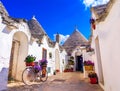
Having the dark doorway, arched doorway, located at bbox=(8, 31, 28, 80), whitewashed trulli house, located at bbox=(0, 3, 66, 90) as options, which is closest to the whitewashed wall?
whitewashed trulli house, located at bbox=(0, 3, 66, 90)

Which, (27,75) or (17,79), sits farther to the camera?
(17,79)

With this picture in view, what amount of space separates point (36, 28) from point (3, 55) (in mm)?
9292

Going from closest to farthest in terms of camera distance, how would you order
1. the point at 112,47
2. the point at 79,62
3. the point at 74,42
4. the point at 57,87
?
1. the point at 112,47
2. the point at 57,87
3. the point at 79,62
4. the point at 74,42

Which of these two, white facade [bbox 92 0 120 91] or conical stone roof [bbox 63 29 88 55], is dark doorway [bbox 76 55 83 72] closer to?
conical stone roof [bbox 63 29 88 55]

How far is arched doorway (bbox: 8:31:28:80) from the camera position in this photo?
7.58m

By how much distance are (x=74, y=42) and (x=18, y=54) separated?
16.6 metres

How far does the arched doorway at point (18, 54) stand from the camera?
24.9 feet

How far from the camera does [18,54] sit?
25.8 feet

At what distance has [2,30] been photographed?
537cm

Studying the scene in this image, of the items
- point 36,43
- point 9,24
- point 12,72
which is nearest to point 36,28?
point 36,43

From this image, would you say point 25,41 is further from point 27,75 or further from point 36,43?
point 27,75

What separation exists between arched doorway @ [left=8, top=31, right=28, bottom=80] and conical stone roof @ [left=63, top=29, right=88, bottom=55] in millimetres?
14172

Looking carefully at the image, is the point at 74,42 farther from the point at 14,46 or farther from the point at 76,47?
the point at 14,46

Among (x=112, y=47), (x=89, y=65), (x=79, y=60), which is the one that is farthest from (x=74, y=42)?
(x=112, y=47)
